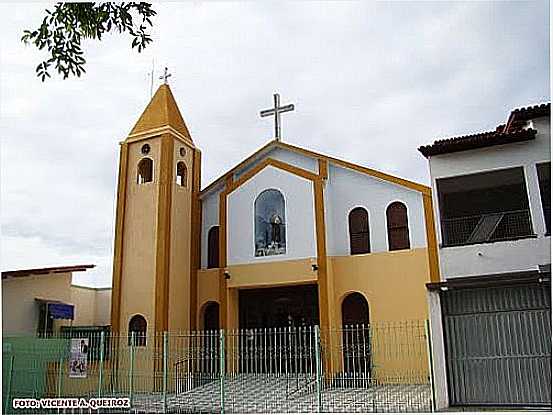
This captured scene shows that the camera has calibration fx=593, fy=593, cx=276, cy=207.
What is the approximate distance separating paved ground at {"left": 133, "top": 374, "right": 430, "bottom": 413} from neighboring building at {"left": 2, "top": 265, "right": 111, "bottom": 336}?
10.8 feet

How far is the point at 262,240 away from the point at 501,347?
6225mm

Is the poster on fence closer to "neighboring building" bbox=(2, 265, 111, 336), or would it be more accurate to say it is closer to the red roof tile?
"neighboring building" bbox=(2, 265, 111, 336)

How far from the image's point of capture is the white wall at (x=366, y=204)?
495 inches

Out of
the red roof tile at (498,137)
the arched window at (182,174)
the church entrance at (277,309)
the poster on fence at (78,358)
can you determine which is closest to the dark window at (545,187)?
the red roof tile at (498,137)

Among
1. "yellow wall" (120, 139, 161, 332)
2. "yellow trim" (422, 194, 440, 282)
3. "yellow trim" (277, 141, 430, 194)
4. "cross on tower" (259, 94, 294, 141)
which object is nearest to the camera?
"yellow trim" (422, 194, 440, 282)

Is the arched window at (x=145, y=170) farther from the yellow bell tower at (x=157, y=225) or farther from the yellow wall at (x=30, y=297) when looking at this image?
the yellow wall at (x=30, y=297)

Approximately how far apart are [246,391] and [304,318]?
354 cm

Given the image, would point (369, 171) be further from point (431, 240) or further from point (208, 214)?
point (208, 214)

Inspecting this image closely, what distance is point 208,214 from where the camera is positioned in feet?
47.6

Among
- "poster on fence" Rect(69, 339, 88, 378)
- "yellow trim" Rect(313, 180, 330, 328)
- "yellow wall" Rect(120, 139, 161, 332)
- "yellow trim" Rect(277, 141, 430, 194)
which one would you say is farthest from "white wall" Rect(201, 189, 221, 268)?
"poster on fence" Rect(69, 339, 88, 378)

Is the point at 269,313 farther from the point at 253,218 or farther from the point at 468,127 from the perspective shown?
the point at 468,127

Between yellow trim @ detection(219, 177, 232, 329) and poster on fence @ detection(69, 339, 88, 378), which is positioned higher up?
yellow trim @ detection(219, 177, 232, 329)

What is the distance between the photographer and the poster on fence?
10.3 m

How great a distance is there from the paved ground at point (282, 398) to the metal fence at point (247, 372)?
0.02 metres
